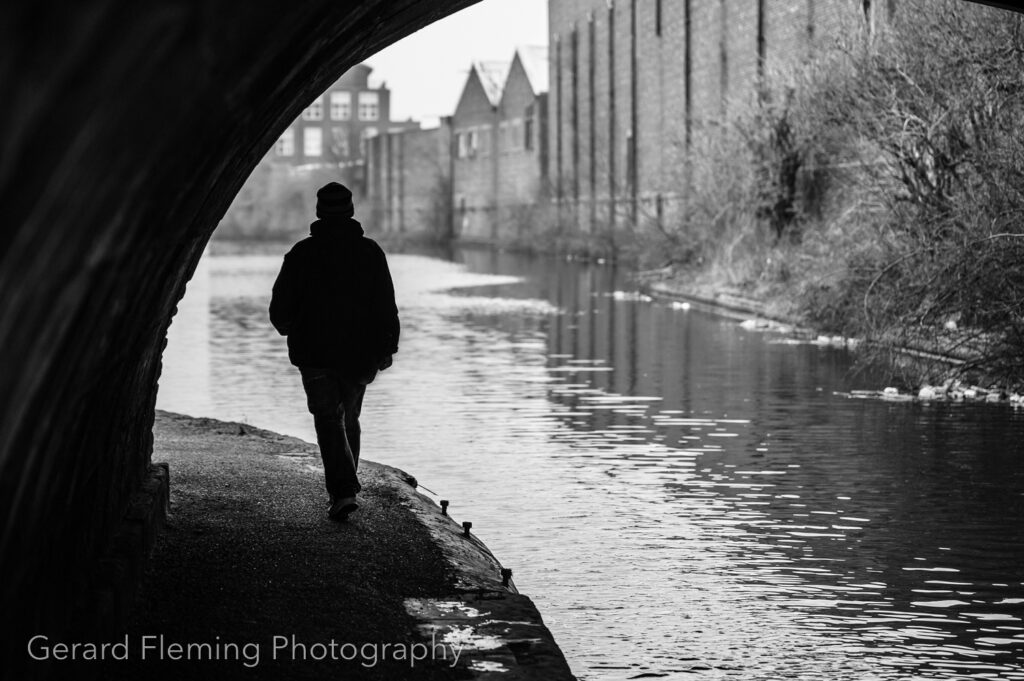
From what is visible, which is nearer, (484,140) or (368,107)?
(484,140)

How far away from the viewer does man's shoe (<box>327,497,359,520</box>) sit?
336 inches

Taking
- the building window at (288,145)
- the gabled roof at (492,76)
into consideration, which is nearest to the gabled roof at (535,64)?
the gabled roof at (492,76)

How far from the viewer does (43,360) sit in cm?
385

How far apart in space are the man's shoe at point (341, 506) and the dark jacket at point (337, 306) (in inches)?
26.8

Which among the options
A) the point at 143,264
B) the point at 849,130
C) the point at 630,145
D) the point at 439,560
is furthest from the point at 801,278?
the point at 630,145

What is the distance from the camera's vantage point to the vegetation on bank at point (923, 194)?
1590cm

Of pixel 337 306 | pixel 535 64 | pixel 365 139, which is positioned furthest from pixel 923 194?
pixel 365 139

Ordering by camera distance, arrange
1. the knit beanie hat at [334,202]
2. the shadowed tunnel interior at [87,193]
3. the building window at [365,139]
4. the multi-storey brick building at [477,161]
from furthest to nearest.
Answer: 1. the building window at [365,139]
2. the multi-storey brick building at [477,161]
3. the knit beanie hat at [334,202]
4. the shadowed tunnel interior at [87,193]

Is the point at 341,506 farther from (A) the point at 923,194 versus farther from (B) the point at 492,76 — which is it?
(B) the point at 492,76

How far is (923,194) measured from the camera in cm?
1984

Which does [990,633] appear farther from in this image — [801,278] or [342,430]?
[801,278]

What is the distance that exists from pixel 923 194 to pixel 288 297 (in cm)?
1299

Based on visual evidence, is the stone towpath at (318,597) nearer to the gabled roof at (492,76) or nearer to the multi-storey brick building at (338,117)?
the gabled roof at (492,76)

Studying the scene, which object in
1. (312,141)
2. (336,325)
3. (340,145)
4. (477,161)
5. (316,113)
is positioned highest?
(316,113)
